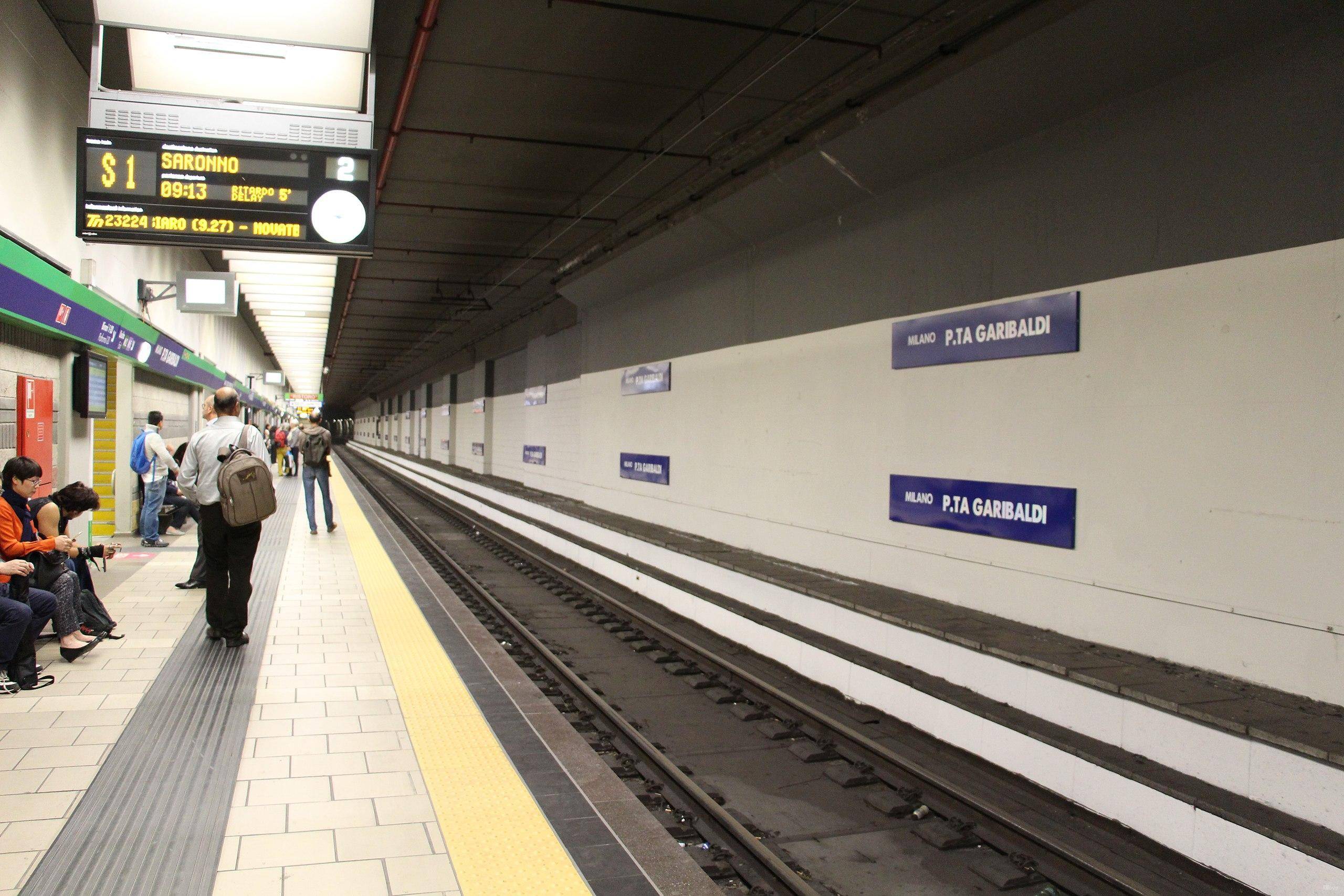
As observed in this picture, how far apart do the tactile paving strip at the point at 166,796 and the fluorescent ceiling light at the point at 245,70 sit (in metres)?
3.60

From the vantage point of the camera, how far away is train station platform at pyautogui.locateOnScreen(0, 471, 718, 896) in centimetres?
280

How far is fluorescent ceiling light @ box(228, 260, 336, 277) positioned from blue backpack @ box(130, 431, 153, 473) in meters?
5.41

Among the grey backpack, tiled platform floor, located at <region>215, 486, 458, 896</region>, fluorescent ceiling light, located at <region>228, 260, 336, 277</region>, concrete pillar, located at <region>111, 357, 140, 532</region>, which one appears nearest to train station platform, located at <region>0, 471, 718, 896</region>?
tiled platform floor, located at <region>215, 486, 458, 896</region>

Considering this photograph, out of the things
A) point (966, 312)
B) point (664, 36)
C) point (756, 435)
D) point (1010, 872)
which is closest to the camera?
point (1010, 872)

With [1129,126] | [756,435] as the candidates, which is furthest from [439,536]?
[1129,126]

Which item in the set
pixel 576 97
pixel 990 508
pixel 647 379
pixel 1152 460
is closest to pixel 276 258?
pixel 647 379

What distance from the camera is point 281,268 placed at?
15.2 meters

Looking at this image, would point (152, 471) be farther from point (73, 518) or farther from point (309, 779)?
point (309, 779)

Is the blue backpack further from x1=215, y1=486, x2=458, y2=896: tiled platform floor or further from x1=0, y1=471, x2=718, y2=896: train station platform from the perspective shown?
x1=215, y1=486, x2=458, y2=896: tiled platform floor

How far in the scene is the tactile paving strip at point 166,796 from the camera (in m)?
2.69

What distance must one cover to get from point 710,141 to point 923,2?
10.3ft

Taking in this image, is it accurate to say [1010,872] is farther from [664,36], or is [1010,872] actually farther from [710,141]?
[710,141]

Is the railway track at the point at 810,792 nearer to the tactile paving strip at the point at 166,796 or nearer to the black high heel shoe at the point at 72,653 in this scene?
the tactile paving strip at the point at 166,796

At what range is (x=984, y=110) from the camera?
16.8ft
